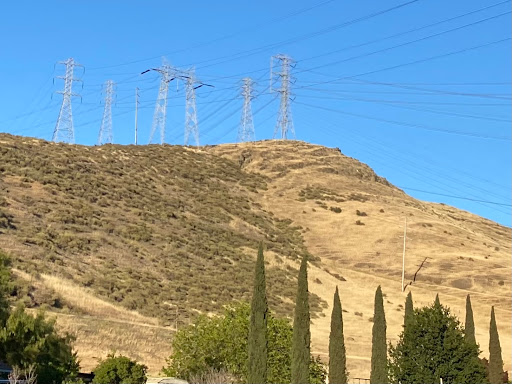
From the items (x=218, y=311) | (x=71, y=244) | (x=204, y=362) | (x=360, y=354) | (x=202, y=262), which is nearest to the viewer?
(x=204, y=362)

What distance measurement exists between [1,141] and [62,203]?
1910 centimetres

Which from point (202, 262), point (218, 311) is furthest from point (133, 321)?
point (202, 262)

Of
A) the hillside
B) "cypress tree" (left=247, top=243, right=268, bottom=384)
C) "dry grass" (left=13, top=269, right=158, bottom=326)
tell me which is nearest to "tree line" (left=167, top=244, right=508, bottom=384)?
"cypress tree" (left=247, top=243, right=268, bottom=384)

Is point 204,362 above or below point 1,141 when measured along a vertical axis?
below

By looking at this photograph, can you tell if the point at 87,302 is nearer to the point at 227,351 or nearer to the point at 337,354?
the point at 227,351

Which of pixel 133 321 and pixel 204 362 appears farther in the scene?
pixel 133 321

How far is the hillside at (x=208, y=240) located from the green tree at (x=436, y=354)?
590 inches

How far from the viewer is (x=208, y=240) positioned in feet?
261

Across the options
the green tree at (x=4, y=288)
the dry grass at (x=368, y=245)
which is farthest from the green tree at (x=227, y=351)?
the dry grass at (x=368, y=245)

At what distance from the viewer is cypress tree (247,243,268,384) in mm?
28359

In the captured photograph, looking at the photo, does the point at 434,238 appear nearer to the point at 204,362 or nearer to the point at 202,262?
the point at 202,262

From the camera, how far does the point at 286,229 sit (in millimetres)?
94000

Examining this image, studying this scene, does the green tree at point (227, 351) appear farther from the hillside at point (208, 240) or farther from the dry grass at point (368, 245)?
the dry grass at point (368, 245)

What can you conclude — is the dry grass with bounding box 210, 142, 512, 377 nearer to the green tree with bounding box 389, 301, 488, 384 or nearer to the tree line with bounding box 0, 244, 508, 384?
the tree line with bounding box 0, 244, 508, 384
